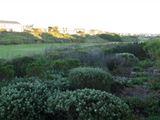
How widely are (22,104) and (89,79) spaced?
9.05ft

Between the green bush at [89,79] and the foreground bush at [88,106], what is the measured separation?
2.25 metres

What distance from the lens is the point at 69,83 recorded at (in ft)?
39.1

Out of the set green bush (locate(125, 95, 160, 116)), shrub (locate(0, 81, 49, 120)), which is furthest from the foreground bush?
green bush (locate(125, 95, 160, 116))

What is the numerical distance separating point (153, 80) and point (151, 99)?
14.3 ft

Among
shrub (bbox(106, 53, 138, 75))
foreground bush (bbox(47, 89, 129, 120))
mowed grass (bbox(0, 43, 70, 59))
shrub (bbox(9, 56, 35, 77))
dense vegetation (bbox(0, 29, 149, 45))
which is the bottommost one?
dense vegetation (bbox(0, 29, 149, 45))

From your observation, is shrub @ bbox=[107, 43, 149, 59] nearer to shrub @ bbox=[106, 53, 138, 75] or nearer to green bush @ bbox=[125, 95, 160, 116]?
shrub @ bbox=[106, 53, 138, 75]

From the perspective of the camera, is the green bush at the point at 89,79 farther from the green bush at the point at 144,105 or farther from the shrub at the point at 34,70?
the shrub at the point at 34,70

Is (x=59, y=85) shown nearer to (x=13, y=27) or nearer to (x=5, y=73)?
(x=5, y=73)

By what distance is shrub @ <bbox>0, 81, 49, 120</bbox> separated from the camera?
9453mm

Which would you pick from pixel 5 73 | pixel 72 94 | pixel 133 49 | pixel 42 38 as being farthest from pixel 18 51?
pixel 42 38

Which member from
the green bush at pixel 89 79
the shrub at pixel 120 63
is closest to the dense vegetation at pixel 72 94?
the green bush at pixel 89 79

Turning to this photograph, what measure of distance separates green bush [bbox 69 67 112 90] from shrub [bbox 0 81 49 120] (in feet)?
5.43

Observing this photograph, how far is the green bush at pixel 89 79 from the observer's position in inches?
460

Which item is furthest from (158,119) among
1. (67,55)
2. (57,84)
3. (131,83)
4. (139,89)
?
(67,55)
